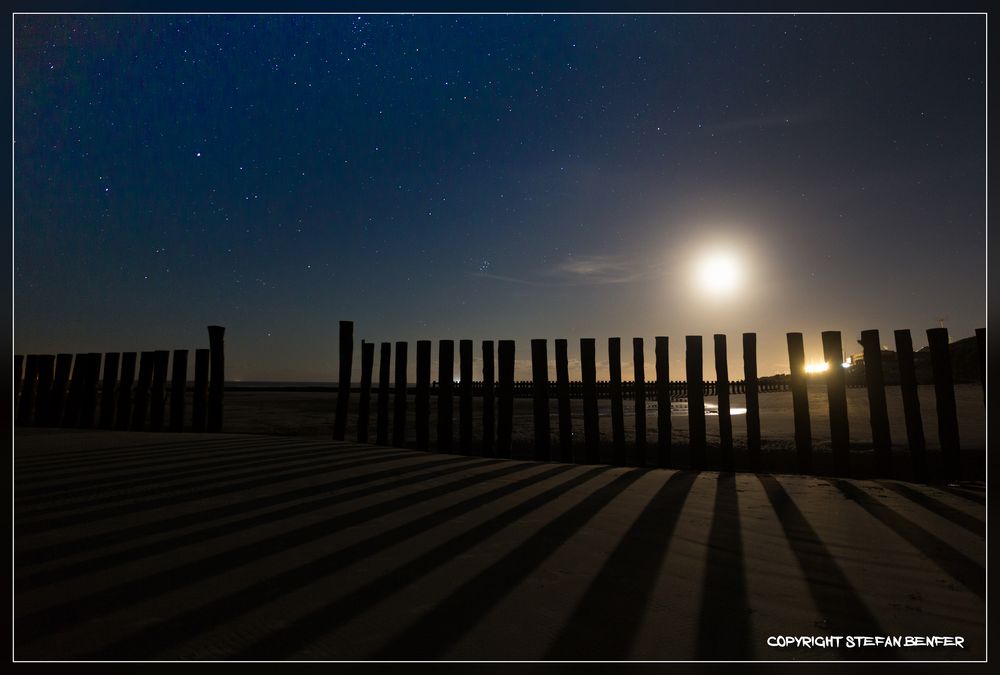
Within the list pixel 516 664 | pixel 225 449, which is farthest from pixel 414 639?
pixel 225 449

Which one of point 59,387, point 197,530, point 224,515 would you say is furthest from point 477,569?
point 59,387

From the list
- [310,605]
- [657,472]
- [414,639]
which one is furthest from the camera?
[657,472]

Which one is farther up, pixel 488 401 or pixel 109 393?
pixel 109 393

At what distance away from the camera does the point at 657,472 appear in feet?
18.1

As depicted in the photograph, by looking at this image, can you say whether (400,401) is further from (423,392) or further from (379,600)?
(379,600)

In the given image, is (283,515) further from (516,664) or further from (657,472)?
(657,472)

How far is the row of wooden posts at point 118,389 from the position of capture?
930cm

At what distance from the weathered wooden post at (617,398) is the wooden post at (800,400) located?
183 cm

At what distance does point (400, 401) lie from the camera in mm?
8211

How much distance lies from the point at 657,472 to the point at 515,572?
337cm

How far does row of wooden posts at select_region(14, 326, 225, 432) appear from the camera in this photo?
930 centimetres

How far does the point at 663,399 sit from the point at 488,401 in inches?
87.7

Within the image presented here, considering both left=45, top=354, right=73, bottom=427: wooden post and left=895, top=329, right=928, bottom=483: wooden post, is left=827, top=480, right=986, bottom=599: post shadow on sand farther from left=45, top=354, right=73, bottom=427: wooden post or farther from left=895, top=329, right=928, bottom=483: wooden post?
left=45, top=354, right=73, bottom=427: wooden post

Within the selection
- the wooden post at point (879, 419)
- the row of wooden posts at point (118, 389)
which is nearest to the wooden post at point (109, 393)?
the row of wooden posts at point (118, 389)
